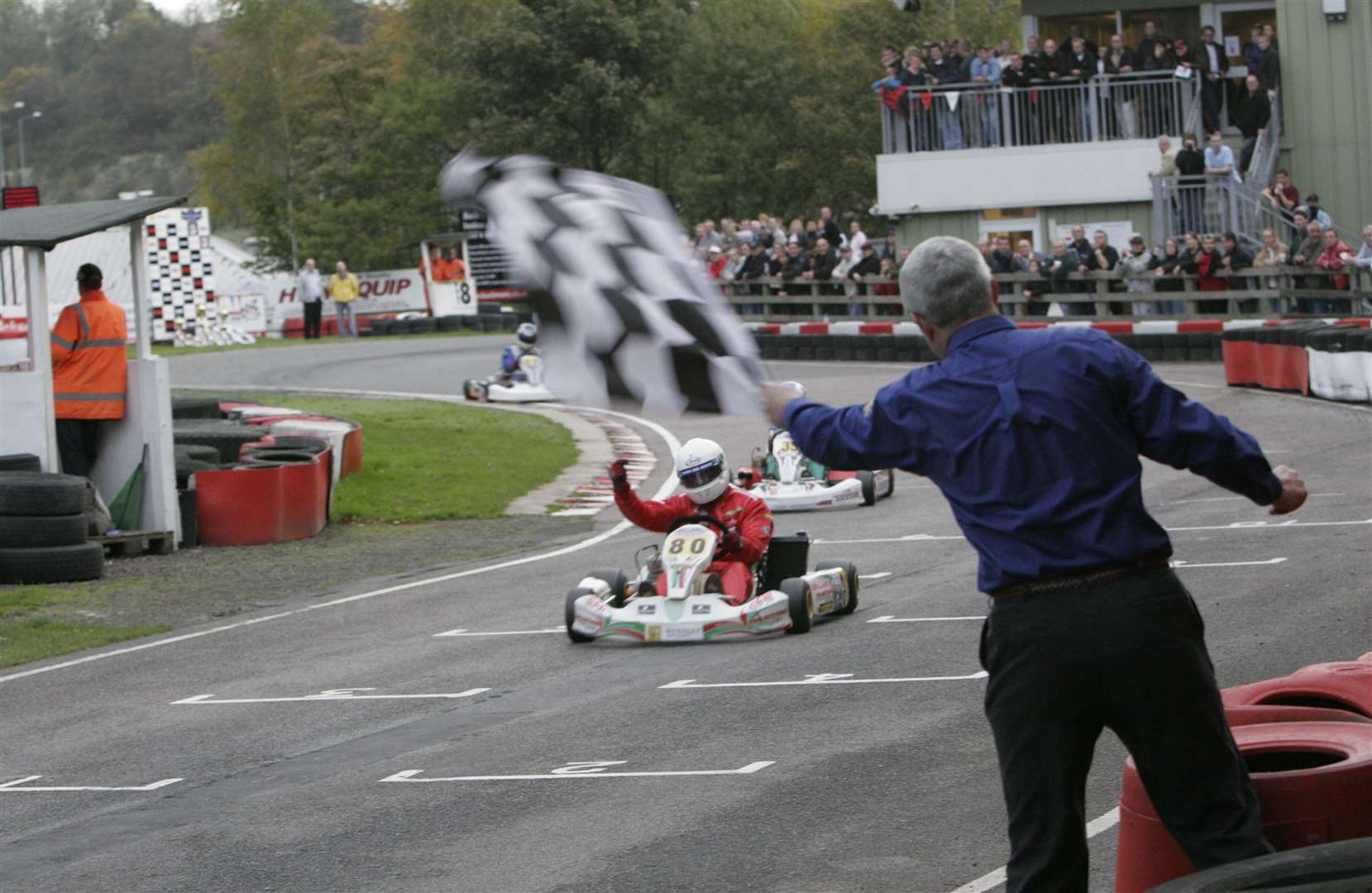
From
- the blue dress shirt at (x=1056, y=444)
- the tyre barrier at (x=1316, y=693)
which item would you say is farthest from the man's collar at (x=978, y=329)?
the tyre barrier at (x=1316, y=693)

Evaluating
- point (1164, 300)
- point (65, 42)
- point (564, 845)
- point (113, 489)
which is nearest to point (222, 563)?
point (113, 489)

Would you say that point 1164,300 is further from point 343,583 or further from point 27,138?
point 27,138

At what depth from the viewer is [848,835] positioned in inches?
239

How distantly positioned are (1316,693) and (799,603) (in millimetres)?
5305

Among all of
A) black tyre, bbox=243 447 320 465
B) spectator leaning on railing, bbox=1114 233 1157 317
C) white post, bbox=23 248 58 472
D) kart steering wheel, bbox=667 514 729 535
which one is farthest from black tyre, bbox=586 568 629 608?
spectator leaning on railing, bbox=1114 233 1157 317

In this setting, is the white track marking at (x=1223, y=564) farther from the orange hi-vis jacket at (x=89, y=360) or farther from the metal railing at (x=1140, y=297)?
the metal railing at (x=1140, y=297)

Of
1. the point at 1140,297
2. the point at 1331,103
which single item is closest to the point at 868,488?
the point at 1140,297

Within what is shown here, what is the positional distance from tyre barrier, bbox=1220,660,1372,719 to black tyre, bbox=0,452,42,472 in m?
11.0

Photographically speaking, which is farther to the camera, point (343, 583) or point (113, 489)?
point (113, 489)

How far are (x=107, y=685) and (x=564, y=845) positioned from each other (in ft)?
15.4

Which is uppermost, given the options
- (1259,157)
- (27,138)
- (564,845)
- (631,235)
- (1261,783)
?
(27,138)

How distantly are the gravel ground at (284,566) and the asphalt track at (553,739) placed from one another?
0.31 metres

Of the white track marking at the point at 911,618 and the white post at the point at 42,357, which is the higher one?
the white post at the point at 42,357

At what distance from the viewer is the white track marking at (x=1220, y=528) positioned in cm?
1283
